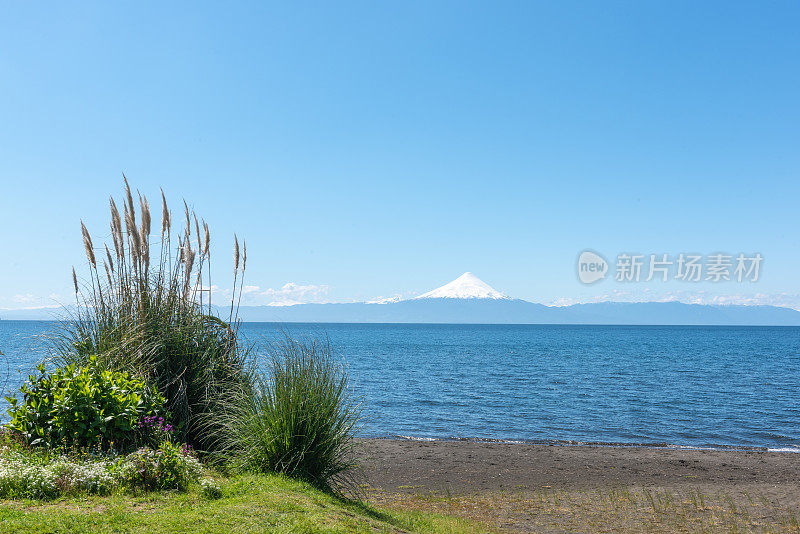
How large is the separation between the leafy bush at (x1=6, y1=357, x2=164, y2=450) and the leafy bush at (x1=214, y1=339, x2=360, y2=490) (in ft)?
4.89

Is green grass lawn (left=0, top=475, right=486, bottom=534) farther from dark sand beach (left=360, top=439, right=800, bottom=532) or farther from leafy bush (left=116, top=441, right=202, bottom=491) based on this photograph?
dark sand beach (left=360, top=439, right=800, bottom=532)

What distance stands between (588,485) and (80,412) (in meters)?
12.8

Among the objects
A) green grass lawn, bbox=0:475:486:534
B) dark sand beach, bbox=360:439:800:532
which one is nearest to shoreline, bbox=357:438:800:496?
dark sand beach, bbox=360:439:800:532

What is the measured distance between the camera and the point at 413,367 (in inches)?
2194

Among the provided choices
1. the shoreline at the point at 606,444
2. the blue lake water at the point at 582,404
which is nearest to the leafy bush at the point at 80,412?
the blue lake water at the point at 582,404

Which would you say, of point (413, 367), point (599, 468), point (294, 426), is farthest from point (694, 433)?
point (413, 367)

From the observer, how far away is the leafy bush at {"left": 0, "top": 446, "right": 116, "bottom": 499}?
6414 mm

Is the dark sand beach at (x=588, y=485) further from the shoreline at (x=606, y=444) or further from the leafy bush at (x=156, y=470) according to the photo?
the leafy bush at (x=156, y=470)

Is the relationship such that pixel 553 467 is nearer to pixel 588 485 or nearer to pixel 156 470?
pixel 588 485

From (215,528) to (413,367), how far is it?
5036 cm

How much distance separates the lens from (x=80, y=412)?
7.52 metres

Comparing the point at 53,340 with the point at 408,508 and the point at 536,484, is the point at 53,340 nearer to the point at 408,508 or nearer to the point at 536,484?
the point at 408,508

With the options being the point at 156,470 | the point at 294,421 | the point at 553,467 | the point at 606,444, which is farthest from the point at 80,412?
the point at 606,444

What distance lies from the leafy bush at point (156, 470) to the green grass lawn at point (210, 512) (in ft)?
0.80
